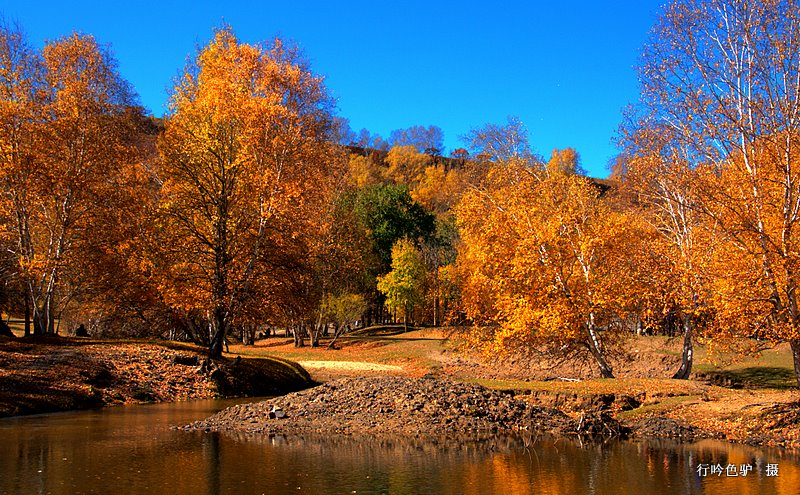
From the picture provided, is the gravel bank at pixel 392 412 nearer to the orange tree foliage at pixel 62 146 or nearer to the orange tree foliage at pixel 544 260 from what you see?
the orange tree foliage at pixel 544 260

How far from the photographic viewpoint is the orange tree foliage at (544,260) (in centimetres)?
2400

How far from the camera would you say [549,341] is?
2564cm

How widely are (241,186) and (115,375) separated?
8.83 meters

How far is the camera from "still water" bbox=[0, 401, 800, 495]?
10.7m

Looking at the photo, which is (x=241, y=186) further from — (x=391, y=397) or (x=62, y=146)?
(x=391, y=397)

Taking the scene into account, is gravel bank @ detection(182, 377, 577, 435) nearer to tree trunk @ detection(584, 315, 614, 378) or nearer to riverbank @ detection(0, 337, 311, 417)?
riverbank @ detection(0, 337, 311, 417)

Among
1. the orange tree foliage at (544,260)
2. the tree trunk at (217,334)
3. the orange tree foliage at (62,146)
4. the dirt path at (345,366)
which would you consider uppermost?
the orange tree foliage at (62,146)

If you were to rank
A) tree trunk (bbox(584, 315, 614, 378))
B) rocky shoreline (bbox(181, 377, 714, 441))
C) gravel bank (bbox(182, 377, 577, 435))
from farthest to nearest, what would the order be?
tree trunk (bbox(584, 315, 614, 378))
gravel bank (bbox(182, 377, 577, 435))
rocky shoreline (bbox(181, 377, 714, 441))

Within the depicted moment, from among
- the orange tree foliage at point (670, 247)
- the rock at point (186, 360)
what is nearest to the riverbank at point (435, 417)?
the orange tree foliage at point (670, 247)

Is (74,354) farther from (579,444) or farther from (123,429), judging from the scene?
(579,444)

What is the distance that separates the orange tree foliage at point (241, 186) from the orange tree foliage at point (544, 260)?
7.44 meters

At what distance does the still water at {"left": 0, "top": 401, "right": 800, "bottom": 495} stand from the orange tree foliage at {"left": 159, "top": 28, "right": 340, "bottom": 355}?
1102 centimetres

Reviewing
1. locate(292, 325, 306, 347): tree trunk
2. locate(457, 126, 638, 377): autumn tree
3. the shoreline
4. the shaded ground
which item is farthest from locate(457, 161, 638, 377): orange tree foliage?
locate(292, 325, 306, 347): tree trunk

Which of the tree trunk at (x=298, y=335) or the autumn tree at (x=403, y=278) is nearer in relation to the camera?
the tree trunk at (x=298, y=335)
